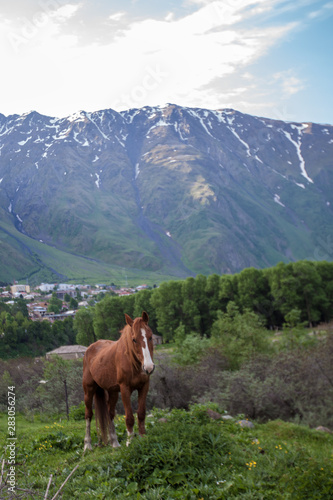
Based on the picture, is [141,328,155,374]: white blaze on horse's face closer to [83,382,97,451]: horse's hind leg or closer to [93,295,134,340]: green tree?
[83,382,97,451]: horse's hind leg

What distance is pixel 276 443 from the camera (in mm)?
10828

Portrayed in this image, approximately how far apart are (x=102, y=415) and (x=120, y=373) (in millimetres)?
2029

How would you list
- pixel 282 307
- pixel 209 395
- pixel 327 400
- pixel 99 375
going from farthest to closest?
pixel 282 307, pixel 209 395, pixel 327 400, pixel 99 375

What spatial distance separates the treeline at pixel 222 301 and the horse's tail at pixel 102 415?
55.6 metres

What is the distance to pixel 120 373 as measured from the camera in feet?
29.5

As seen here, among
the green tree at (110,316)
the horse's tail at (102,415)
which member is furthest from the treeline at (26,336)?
the horse's tail at (102,415)

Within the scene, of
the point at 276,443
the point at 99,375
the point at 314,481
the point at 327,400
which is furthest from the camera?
the point at 327,400

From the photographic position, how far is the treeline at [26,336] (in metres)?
64.6

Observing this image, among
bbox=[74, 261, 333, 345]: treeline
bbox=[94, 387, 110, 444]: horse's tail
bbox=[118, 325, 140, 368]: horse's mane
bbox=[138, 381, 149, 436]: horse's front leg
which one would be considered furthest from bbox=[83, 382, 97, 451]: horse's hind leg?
bbox=[74, 261, 333, 345]: treeline

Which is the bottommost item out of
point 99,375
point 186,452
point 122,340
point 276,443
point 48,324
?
point 48,324

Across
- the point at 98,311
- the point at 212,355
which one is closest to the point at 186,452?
the point at 212,355

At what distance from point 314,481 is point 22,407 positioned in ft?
88.2

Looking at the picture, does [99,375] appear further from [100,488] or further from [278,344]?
[278,344]

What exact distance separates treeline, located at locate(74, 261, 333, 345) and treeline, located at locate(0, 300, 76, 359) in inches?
166
